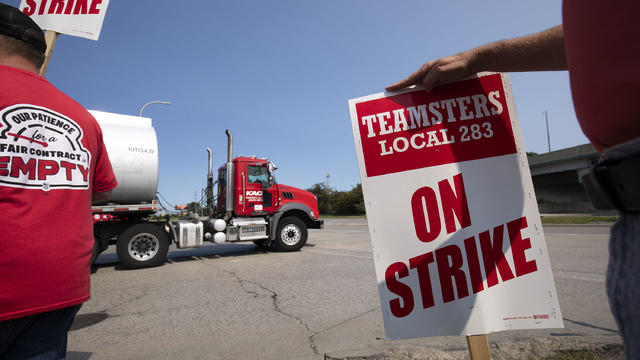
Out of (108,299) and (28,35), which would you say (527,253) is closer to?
(28,35)

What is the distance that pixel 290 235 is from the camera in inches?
368

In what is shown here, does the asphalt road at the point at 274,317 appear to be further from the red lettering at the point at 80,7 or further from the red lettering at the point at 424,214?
the red lettering at the point at 80,7

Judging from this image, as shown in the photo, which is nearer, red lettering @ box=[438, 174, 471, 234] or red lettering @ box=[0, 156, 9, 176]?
red lettering @ box=[0, 156, 9, 176]

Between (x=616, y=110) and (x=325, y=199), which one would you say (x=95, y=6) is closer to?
(x=616, y=110)

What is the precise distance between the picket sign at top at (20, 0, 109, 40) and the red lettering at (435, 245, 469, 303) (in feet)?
7.80

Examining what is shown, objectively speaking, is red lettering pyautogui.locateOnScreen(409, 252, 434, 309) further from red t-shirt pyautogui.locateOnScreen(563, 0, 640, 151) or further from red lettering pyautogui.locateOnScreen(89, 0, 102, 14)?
red lettering pyautogui.locateOnScreen(89, 0, 102, 14)

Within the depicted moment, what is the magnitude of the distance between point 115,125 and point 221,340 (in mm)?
6333

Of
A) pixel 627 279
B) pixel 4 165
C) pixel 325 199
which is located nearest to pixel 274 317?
pixel 4 165

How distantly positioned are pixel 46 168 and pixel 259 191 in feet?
27.9

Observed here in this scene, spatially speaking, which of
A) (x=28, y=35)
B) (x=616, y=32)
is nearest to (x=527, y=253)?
(x=616, y=32)

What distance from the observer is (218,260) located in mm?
8195

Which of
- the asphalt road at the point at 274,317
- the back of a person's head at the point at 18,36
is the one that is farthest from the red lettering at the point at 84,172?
the asphalt road at the point at 274,317

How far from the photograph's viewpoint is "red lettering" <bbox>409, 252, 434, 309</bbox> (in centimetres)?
142

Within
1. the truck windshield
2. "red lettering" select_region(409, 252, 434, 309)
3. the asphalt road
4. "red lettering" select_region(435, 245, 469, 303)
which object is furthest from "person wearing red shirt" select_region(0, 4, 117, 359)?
the truck windshield
